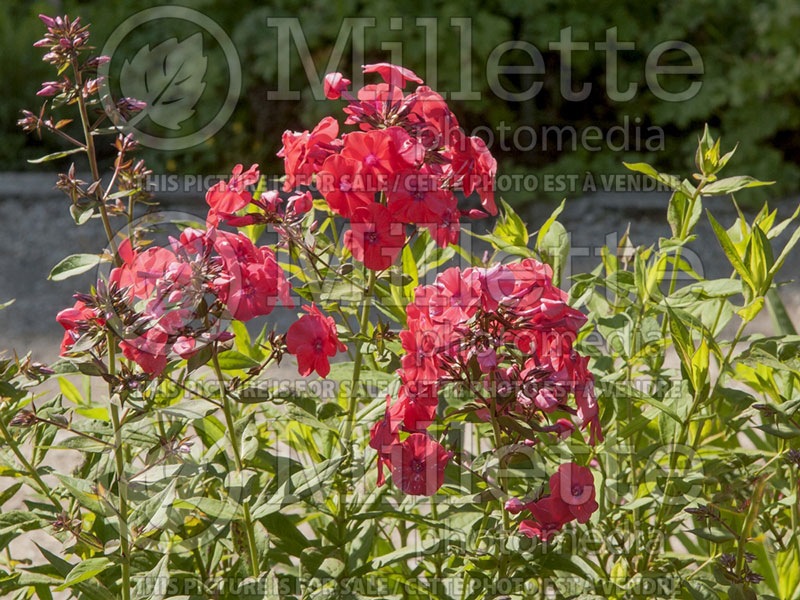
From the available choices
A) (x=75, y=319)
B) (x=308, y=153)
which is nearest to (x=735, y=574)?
(x=308, y=153)

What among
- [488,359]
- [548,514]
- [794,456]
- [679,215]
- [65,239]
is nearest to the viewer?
[488,359]

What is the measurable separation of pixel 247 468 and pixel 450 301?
571 mm

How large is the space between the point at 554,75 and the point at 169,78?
2.60 metres

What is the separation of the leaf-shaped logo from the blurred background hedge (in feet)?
0.85

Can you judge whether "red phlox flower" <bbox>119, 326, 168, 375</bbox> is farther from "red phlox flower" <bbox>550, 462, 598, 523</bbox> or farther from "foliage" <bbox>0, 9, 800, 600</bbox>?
"red phlox flower" <bbox>550, 462, 598, 523</bbox>

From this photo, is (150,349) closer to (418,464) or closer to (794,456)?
(418,464)

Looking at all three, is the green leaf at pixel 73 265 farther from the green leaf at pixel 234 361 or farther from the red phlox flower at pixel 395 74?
the red phlox flower at pixel 395 74

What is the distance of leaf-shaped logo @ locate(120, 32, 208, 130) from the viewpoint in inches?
236

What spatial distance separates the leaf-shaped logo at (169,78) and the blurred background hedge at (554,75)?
10.2 inches

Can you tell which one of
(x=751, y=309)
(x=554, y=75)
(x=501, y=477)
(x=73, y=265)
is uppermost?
(x=554, y=75)

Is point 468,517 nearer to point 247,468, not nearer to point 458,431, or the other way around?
point 458,431

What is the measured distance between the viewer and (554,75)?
6012 mm

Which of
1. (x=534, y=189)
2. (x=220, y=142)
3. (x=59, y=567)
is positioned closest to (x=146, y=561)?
(x=59, y=567)

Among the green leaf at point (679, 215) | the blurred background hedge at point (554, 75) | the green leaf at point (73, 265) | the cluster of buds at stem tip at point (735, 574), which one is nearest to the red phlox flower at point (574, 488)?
the cluster of buds at stem tip at point (735, 574)
